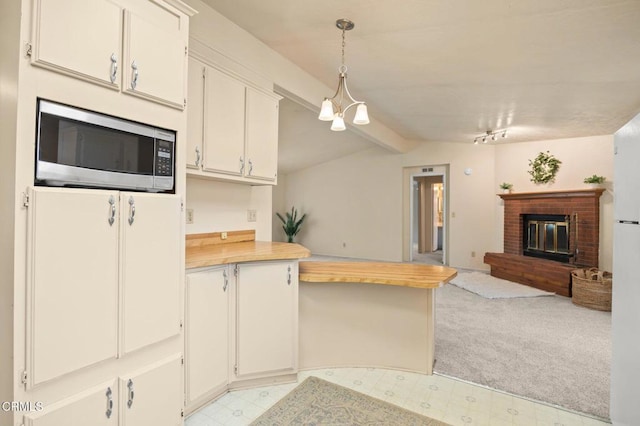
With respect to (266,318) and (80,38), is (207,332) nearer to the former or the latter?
(266,318)

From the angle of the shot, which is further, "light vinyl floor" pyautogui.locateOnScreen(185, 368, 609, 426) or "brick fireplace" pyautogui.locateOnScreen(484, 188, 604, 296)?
"brick fireplace" pyautogui.locateOnScreen(484, 188, 604, 296)

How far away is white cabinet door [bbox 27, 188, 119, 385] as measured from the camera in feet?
3.75

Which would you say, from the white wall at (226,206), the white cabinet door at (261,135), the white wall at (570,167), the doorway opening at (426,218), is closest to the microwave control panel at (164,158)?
the white wall at (226,206)

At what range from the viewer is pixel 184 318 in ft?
5.76

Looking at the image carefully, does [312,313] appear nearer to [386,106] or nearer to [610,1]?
[610,1]

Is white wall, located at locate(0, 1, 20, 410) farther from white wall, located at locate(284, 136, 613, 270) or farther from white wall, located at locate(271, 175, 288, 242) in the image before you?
white wall, located at locate(271, 175, 288, 242)

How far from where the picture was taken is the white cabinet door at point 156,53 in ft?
4.64

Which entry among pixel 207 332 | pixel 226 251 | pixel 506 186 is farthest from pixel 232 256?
pixel 506 186

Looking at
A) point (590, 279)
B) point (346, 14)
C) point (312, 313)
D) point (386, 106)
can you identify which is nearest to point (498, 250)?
point (590, 279)

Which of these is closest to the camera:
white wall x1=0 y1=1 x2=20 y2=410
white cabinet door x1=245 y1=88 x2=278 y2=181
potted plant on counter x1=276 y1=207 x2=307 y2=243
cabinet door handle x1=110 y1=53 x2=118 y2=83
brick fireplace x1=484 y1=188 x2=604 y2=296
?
white wall x1=0 y1=1 x2=20 y2=410

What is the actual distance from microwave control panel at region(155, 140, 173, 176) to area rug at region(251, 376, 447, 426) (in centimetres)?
146

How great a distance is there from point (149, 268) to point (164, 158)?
53 cm

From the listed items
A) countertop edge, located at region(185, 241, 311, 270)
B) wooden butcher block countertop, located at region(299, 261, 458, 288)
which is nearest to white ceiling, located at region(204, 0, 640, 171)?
countertop edge, located at region(185, 241, 311, 270)

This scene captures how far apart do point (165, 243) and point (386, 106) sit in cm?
369
